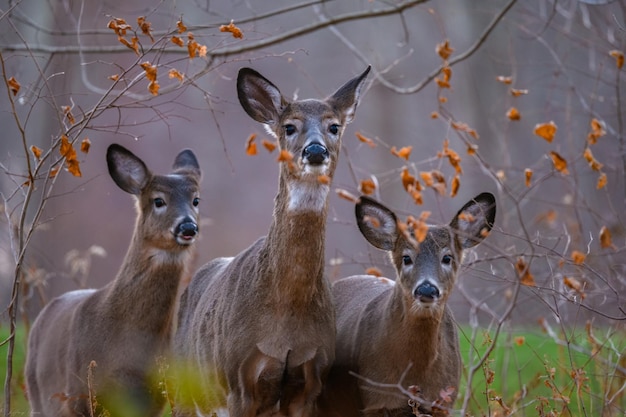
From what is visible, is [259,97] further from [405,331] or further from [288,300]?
[405,331]

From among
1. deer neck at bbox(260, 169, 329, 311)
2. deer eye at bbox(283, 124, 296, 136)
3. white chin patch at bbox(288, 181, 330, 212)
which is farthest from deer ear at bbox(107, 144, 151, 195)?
white chin patch at bbox(288, 181, 330, 212)

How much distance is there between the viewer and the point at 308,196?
7.14m

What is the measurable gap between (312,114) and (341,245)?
55.2ft

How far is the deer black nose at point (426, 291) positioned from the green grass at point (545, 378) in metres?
0.38

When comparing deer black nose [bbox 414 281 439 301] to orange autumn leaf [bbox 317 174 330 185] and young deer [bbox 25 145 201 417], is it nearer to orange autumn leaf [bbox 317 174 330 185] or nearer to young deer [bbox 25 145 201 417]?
orange autumn leaf [bbox 317 174 330 185]

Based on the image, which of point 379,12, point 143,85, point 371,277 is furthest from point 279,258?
point 143,85

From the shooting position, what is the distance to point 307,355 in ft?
Answer: 23.4

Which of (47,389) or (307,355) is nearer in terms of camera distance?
(307,355)

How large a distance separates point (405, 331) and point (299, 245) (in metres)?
0.89

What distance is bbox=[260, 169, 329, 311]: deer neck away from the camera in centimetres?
718

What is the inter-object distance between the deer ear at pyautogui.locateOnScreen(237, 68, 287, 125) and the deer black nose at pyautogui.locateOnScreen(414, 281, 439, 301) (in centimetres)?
158

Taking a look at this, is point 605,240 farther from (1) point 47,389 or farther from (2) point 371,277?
(1) point 47,389

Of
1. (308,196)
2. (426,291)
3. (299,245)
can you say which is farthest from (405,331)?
(308,196)

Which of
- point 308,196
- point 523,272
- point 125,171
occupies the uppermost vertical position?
point 125,171
